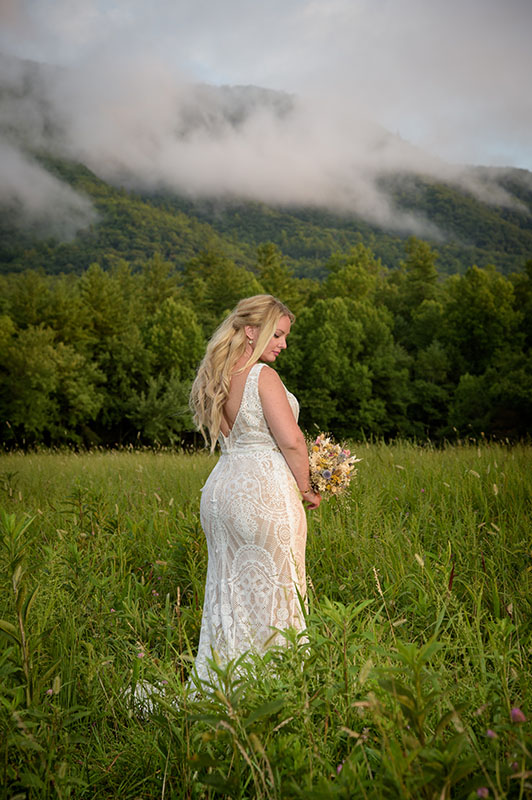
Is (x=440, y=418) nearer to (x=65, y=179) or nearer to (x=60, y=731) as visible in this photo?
(x=60, y=731)

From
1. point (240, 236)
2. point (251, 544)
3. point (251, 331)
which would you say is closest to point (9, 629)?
point (251, 544)

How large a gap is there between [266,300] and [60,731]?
264 cm

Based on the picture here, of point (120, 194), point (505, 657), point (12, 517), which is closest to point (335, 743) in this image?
point (505, 657)

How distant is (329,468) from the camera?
12.1 ft

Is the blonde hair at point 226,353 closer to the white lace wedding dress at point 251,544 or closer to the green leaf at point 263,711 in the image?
the white lace wedding dress at point 251,544

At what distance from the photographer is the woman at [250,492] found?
348cm

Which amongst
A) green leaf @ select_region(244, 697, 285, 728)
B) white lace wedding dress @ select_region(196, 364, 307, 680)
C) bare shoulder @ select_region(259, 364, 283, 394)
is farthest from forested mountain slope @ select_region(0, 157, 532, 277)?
green leaf @ select_region(244, 697, 285, 728)

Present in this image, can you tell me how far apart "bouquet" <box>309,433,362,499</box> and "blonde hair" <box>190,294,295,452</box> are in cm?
67

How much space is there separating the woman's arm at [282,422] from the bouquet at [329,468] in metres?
0.09

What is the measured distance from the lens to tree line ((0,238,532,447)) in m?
31.5

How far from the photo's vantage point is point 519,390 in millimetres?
30172

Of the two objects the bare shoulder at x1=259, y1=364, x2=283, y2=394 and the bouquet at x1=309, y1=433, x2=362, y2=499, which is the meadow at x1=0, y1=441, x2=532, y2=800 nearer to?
the bouquet at x1=309, y1=433, x2=362, y2=499

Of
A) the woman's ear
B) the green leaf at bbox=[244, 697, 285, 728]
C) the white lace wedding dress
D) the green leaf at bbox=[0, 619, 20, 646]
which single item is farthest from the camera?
the woman's ear

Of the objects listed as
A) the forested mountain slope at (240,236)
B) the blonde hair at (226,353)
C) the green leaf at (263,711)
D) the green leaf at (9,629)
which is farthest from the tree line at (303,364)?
the green leaf at (263,711)
